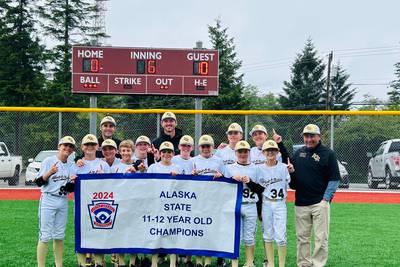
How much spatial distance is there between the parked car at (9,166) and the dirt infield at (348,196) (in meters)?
0.31

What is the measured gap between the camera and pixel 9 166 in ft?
51.4

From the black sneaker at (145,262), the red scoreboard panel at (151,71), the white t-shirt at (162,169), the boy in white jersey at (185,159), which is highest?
the red scoreboard panel at (151,71)

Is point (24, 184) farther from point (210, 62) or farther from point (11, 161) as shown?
point (210, 62)

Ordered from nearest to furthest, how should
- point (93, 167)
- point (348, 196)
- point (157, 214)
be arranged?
point (157, 214), point (93, 167), point (348, 196)

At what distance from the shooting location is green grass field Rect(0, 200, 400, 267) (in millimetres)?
7992

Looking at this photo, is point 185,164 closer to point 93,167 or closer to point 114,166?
point 114,166

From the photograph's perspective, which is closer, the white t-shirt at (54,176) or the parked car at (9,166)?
the white t-shirt at (54,176)

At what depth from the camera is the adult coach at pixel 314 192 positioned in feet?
24.0

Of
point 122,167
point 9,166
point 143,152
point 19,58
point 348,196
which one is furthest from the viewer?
point 19,58

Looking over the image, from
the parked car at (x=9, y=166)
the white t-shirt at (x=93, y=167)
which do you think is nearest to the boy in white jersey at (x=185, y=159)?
the white t-shirt at (x=93, y=167)

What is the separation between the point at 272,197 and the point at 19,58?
1243 inches

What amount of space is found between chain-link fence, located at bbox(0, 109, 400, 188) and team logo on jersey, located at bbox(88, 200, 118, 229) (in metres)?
8.54

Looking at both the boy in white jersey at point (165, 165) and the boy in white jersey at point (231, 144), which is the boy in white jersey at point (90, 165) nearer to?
the boy in white jersey at point (165, 165)

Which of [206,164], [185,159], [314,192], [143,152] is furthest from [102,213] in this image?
[314,192]
